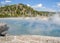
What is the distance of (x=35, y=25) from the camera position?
3.77m

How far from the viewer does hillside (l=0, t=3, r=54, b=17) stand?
3800 millimetres

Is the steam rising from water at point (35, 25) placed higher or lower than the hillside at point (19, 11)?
lower

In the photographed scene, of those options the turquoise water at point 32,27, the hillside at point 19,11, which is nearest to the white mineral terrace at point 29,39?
the turquoise water at point 32,27

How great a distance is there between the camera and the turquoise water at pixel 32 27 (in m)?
3.71

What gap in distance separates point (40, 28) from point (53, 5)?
623 mm

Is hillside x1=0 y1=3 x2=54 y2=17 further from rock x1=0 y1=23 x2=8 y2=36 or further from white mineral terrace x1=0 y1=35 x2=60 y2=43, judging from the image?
white mineral terrace x1=0 y1=35 x2=60 y2=43

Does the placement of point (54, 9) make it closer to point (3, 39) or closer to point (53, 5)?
point (53, 5)

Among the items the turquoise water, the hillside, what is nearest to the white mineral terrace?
the turquoise water

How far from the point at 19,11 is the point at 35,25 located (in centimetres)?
54

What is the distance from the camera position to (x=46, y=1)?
3727 millimetres

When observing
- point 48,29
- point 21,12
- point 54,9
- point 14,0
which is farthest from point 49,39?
point 14,0

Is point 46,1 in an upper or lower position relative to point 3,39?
upper

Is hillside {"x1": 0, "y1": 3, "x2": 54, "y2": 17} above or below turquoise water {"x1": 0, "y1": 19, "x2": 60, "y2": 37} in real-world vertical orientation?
above

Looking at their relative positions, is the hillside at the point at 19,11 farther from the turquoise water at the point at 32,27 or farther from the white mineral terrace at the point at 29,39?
the white mineral terrace at the point at 29,39
